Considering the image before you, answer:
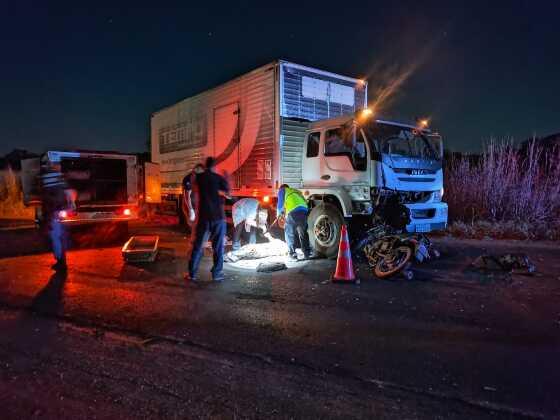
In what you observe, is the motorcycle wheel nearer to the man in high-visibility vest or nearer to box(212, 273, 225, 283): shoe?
the man in high-visibility vest

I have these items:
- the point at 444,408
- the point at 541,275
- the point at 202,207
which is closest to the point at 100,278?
the point at 202,207

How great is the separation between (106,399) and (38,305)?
3044 millimetres

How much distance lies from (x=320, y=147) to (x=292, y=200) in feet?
4.11

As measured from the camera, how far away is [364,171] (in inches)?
314

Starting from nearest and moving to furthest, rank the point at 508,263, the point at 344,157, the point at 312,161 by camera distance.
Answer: the point at 508,263 → the point at 344,157 → the point at 312,161

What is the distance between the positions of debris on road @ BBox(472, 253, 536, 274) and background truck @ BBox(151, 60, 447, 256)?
1222mm

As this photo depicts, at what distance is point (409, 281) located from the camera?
6.74m

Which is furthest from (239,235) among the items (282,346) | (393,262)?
(282,346)

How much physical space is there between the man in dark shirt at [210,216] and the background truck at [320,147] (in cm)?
237

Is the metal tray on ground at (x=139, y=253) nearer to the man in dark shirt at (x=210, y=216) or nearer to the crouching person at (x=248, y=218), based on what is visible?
the crouching person at (x=248, y=218)

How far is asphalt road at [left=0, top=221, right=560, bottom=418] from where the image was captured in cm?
314

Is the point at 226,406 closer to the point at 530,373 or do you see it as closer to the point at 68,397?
the point at 68,397

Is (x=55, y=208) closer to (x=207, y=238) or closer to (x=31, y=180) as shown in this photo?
(x=207, y=238)

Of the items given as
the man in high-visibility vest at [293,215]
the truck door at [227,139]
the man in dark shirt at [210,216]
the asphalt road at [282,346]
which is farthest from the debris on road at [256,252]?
the truck door at [227,139]
